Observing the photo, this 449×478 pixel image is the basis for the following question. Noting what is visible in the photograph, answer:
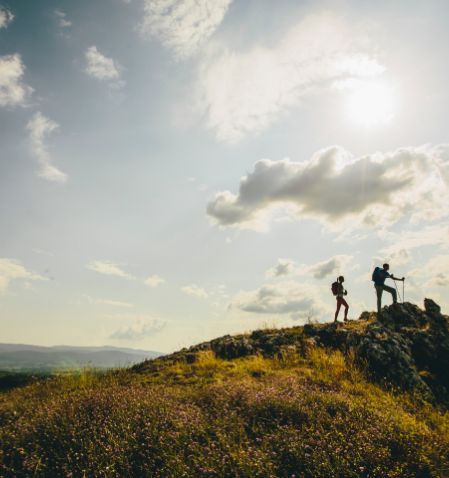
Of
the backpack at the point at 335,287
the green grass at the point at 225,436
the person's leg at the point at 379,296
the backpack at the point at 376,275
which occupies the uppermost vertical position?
the backpack at the point at 376,275

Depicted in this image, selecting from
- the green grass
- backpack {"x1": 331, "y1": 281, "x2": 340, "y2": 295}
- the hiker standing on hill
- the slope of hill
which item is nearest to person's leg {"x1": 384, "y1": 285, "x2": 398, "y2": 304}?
the hiker standing on hill

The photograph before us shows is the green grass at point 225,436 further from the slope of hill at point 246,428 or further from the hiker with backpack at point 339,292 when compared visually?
the hiker with backpack at point 339,292

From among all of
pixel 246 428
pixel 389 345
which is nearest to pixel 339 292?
pixel 389 345

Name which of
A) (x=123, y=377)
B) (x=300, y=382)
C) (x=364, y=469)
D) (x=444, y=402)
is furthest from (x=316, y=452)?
(x=123, y=377)

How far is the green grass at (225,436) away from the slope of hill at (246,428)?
0.7 inches

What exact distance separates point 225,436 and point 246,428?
0.90 metres

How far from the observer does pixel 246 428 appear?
5336 millimetres

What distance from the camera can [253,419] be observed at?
5.43 meters

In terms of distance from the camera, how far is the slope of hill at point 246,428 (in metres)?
4.13

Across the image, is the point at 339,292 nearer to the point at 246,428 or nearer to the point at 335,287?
the point at 335,287

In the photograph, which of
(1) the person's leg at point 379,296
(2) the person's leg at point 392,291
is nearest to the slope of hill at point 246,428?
(1) the person's leg at point 379,296

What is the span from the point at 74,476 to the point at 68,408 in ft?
5.47

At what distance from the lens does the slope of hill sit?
4.13m

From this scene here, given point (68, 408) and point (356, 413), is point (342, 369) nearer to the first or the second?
point (356, 413)
